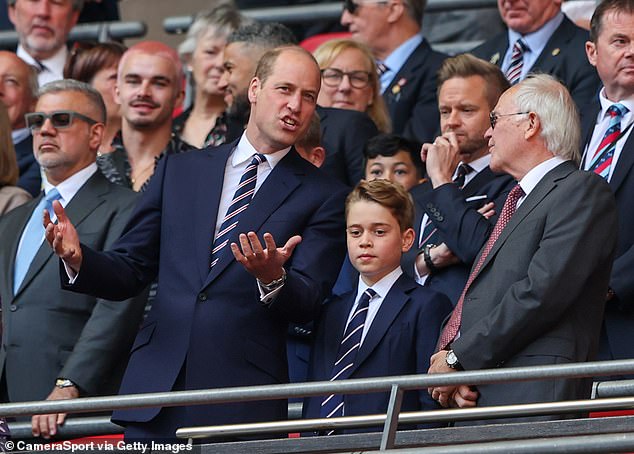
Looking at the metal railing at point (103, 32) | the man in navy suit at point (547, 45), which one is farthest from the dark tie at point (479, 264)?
the metal railing at point (103, 32)

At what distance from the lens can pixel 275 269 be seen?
552cm

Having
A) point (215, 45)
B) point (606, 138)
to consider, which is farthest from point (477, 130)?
point (215, 45)

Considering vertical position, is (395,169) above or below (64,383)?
above

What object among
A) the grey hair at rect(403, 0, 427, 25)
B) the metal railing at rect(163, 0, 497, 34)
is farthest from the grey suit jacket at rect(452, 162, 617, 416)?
the metal railing at rect(163, 0, 497, 34)

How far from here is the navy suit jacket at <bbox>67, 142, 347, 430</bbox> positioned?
19.4ft

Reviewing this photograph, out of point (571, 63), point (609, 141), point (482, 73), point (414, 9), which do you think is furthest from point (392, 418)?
point (414, 9)

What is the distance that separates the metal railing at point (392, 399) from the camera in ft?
15.1

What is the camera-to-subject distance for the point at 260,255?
5.42 m

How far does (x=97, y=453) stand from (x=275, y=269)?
0.97 metres

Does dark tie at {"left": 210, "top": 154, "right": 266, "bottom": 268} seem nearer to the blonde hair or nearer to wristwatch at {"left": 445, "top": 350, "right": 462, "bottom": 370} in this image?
wristwatch at {"left": 445, "top": 350, "right": 462, "bottom": 370}

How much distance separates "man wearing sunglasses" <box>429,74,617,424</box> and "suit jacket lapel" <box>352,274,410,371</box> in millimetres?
326

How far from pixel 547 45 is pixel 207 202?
3015mm

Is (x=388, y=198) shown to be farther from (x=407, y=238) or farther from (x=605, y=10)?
(x=605, y=10)

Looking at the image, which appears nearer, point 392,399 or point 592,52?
point 392,399
